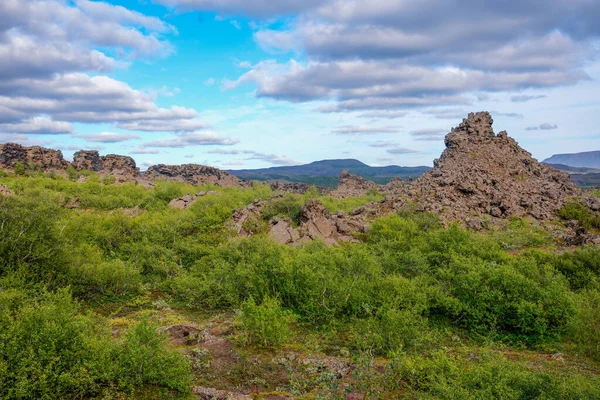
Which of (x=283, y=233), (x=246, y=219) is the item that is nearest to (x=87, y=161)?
(x=246, y=219)

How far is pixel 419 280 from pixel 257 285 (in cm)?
703

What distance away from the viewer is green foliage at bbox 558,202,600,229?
35094 millimetres

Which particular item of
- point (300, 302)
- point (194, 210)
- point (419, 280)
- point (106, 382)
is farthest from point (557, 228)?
point (106, 382)

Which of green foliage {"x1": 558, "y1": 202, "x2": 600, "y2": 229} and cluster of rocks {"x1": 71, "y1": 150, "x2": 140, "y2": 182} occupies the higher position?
cluster of rocks {"x1": 71, "y1": 150, "x2": 140, "y2": 182}

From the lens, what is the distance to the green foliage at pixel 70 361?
7.51 metres

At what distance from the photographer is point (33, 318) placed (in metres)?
8.27

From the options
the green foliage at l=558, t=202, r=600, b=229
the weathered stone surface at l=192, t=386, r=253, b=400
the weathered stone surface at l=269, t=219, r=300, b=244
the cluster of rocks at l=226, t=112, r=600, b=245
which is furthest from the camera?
the green foliage at l=558, t=202, r=600, b=229

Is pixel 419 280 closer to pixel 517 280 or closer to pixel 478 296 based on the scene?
pixel 478 296

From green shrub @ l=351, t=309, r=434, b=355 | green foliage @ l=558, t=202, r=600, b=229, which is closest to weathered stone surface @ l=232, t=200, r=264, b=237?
green shrub @ l=351, t=309, r=434, b=355

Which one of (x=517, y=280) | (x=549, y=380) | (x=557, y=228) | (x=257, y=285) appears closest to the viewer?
(x=549, y=380)

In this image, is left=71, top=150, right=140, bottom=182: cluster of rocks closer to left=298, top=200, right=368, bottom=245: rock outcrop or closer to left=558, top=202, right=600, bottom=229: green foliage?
left=298, top=200, right=368, bottom=245: rock outcrop

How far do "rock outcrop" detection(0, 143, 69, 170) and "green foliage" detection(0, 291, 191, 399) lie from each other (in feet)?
219

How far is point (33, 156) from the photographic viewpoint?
66.7 metres

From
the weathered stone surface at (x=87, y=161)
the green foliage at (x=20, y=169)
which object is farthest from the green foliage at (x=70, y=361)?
the weathered stone surface at (x=87, y=161)
